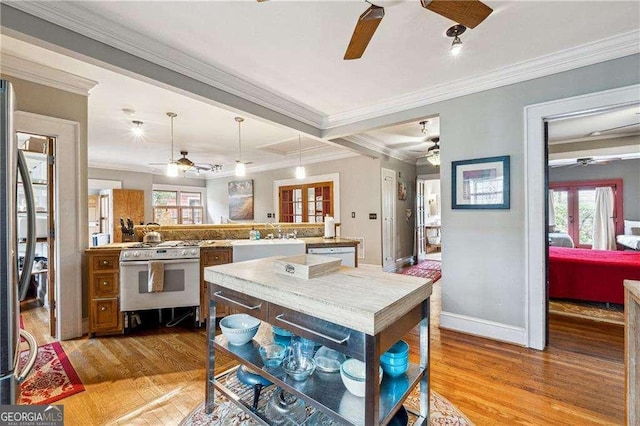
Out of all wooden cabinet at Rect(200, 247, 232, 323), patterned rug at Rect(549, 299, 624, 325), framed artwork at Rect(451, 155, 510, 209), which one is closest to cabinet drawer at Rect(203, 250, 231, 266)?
wooden cabinet at Rect(200, 247, 232, 323)

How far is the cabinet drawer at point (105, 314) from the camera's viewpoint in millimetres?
2812

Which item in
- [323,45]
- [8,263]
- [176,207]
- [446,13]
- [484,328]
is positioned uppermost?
[323,45]

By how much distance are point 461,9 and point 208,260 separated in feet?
10.00

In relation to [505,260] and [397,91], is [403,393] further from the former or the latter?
[397,91]

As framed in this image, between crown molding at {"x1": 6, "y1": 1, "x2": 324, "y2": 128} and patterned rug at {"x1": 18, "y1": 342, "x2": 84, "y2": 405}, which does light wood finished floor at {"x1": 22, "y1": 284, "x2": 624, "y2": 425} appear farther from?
crown molding at {"x1": 6, "y1": 1, "x2": 324, "y2": 128}

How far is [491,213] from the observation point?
9.07 ft

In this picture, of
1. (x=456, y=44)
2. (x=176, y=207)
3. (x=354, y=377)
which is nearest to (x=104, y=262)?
(x=354, y=377)

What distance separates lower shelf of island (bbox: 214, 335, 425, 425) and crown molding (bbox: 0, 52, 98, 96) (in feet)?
10.2

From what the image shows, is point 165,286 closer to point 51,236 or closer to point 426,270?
point 51,236

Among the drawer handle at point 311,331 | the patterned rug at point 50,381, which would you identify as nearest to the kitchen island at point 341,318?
the drawer handle at point 311,331

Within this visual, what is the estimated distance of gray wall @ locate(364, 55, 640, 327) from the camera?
99.7 inches

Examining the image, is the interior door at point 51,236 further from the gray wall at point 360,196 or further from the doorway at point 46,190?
the gray wall at point 360,196

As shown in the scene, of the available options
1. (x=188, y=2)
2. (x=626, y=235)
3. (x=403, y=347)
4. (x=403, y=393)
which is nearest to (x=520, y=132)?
(x=403, y=347)

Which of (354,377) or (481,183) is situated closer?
(354,377)
